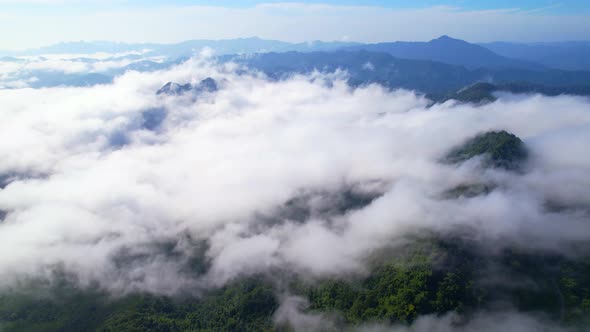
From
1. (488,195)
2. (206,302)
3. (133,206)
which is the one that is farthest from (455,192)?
(133,206)

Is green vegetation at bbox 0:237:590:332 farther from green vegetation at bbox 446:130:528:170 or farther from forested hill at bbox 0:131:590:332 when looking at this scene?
green vegetation at bbox 446:130:528:170

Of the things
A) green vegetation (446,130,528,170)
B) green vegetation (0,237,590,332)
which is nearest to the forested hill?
green vegetation (0,237,590,332)

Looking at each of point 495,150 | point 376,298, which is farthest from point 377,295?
point 495,150

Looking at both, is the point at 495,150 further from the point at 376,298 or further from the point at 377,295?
the point at 376,298

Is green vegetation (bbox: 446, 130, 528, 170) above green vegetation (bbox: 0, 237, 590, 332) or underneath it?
above

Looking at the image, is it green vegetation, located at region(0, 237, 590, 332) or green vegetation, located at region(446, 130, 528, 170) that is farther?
green vegetation, located at region(446, 130, 528, 170)

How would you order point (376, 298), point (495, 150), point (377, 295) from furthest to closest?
point (495, 150)
point (377, 295)
point (376, 298)

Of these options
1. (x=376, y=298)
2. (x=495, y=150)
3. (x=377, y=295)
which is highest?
(x=495, y=150)

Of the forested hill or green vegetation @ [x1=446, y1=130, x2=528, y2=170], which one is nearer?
the forested hill
